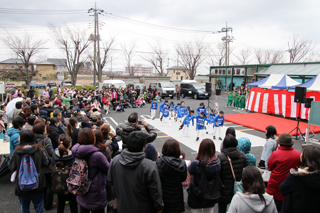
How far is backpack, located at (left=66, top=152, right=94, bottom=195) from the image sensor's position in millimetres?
2986

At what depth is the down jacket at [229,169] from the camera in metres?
3.28

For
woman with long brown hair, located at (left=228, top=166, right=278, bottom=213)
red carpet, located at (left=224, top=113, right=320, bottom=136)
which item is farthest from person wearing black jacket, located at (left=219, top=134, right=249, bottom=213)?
red carpet, located at (left=224, top=113, right=320, bottom=136)

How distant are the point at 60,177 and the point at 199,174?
225cm

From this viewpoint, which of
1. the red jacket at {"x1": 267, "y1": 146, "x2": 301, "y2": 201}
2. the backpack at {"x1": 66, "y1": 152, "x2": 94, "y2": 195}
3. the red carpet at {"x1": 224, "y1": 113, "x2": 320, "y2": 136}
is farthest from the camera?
the red carpet at {"x1": 224, "y1": 113, "x2": 320, "y2": 136}

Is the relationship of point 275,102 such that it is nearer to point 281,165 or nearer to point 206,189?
point 281,165

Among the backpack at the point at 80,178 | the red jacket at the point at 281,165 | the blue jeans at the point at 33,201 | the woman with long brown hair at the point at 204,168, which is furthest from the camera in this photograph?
the blue jeans at the point at 33,201

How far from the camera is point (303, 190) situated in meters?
2.57

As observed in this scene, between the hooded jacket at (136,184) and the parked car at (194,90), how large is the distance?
2226cm

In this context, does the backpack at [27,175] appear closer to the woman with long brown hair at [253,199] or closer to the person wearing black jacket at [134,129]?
the person wearing black jacket at [134,129]

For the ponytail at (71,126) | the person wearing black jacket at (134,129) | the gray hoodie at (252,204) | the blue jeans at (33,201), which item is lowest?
the blue jeans at (33,201)

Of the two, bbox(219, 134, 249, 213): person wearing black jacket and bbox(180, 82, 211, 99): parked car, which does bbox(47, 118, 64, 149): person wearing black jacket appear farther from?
bbox(180, 82, 211, 99): parked car

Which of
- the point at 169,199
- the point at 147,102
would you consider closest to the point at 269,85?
the point at 147,102

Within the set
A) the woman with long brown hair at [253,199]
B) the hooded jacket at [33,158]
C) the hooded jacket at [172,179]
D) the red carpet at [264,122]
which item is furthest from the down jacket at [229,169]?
the red carpet at [264,122]

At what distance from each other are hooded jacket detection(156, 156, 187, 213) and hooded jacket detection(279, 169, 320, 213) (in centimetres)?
130
